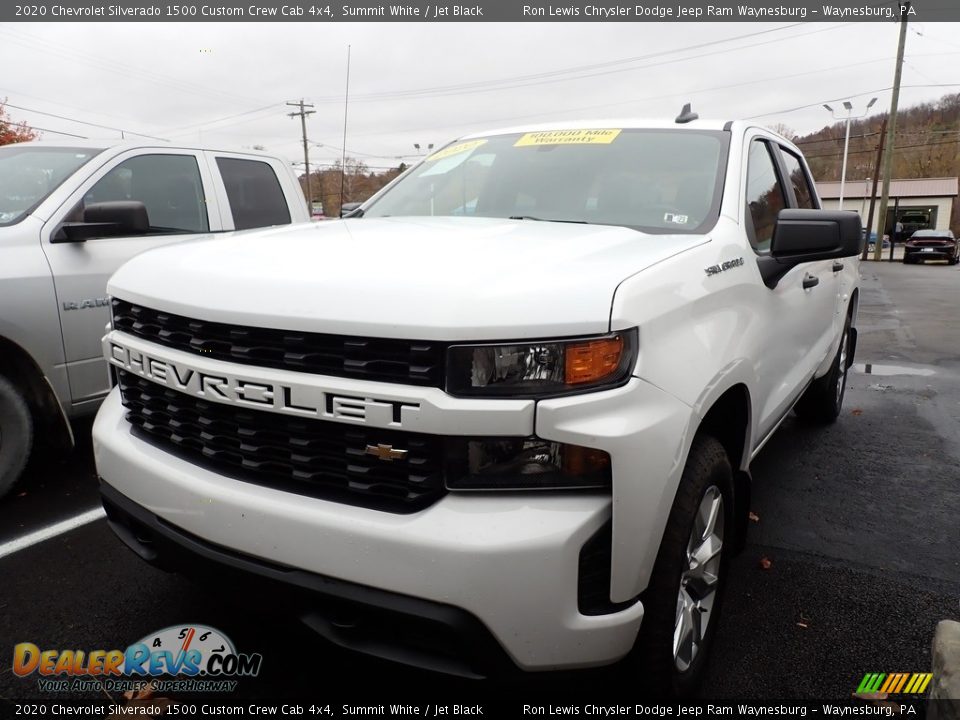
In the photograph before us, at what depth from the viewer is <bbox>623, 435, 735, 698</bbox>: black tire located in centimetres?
183

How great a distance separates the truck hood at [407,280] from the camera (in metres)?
1.65

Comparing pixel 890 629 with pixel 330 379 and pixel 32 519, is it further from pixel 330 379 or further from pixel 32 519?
pixel 32 519

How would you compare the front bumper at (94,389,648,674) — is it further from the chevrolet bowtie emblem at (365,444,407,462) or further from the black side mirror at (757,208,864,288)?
the black side mirror at (757,208,864,288)

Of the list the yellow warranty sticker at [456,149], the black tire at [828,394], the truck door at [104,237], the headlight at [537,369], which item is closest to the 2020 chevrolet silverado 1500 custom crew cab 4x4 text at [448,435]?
the headlight at [537,369]

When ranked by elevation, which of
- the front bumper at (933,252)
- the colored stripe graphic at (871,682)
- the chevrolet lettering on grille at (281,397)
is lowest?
the front bumper at (933,252)

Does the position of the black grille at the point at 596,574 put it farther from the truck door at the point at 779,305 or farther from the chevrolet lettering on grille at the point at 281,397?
the truck door at the point at 779,305

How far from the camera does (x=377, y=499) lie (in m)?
1.73

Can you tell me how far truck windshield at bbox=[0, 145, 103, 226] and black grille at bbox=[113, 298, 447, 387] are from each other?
101 inches

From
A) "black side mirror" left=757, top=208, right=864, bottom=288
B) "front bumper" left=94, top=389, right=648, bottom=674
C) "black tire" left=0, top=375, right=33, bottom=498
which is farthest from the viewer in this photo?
"black tire" left=0, top=375, right=33, bottom=498

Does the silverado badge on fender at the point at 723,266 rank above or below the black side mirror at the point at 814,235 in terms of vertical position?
below

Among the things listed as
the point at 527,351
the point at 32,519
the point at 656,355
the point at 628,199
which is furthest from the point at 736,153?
the point at 32,519

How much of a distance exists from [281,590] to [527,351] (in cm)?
87

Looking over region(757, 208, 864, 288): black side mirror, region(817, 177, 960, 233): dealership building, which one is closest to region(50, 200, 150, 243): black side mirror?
region(757, 208, 864, 288): black side mirror

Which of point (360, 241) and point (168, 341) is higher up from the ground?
point (360, 241)
